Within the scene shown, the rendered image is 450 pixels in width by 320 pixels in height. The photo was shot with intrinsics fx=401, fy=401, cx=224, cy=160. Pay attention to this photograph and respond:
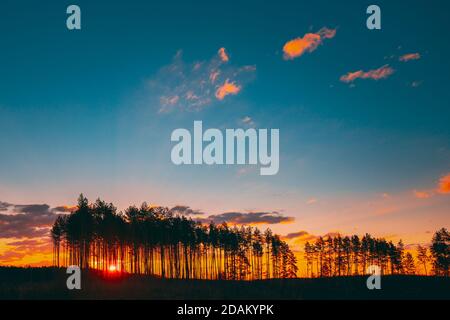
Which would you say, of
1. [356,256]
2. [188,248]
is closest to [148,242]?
[188,248]

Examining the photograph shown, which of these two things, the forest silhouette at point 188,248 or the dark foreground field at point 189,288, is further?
the forest silhouette at point 188,248

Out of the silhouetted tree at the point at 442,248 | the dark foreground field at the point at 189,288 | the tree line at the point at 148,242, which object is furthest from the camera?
the silhouetted tree at the point at 442,248

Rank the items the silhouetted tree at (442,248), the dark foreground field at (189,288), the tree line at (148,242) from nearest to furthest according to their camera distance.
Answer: the dark foreground field at (189,288)
the tree line at (148,242)
the silhouetted tree at (442,248)

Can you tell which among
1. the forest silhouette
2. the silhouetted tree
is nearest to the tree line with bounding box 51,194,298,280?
the forest silhouette

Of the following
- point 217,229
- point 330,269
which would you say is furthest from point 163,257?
point 330,269

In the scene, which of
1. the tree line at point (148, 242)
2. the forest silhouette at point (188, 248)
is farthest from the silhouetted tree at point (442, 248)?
the tree line at point (148, 242)

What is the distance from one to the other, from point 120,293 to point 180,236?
130 feet

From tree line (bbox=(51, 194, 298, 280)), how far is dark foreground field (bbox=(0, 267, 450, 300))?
1130cm

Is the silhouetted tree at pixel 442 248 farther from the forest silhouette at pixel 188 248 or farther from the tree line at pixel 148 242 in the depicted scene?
the tree line at pixel 148 242

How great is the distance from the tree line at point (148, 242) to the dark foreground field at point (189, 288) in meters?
11.3

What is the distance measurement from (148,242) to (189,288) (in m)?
27.0

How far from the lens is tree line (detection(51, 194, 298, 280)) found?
7525 cm

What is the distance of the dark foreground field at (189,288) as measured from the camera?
41844 mm
